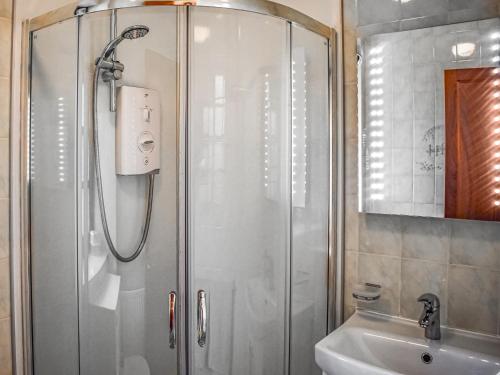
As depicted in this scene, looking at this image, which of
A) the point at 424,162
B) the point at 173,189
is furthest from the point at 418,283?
the point at 173,189

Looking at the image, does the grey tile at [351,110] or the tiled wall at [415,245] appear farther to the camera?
the grey tile at [351,110]

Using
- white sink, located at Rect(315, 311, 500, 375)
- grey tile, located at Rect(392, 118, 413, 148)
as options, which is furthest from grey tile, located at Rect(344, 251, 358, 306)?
grey tile, located at Rect(392, 118, 413, 148)

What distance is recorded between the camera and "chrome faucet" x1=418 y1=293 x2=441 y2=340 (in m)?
1.35

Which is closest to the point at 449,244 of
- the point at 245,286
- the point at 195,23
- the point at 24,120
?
the point at 245,286

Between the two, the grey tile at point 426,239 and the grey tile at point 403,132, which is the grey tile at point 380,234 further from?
the grey tile at point 403,132

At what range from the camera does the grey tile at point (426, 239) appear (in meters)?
1.49

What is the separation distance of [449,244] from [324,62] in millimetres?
878

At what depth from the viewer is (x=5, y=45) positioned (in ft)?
5.17

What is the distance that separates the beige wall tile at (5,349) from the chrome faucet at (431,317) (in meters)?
1.60

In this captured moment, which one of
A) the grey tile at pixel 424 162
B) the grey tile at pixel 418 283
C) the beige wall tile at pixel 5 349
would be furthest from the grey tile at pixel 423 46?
the beige wall tile at pixel 5 349

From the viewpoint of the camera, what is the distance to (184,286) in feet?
4.57

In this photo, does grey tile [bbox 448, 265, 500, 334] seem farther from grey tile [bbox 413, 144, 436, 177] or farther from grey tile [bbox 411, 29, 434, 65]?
grey tile [bbox 411, 29, 434, 65]

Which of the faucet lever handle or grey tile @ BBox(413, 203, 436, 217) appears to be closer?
the faucet lever handle

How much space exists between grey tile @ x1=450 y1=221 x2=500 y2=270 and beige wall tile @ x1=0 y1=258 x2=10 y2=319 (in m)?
1.76
